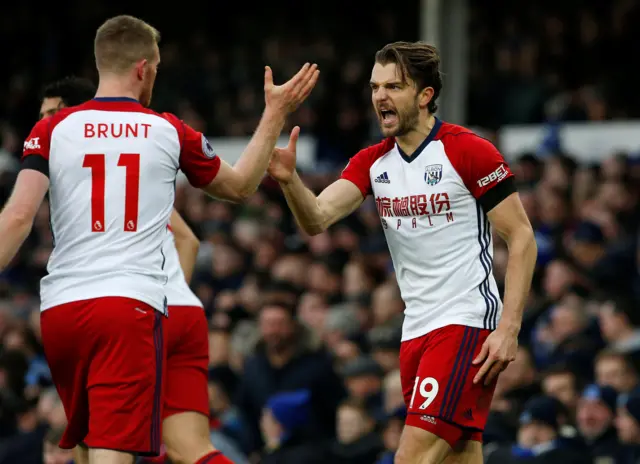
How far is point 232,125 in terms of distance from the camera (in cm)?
1950

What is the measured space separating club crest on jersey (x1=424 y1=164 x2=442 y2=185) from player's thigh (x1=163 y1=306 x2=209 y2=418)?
55.4 inches

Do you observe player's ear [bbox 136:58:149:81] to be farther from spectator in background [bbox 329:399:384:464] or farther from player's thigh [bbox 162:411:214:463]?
spectator in background [bbox 329:399:384:464]

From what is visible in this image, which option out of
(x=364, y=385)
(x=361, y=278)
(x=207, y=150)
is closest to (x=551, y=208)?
(x=361, y=278)

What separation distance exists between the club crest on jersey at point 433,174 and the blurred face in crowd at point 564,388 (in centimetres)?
331

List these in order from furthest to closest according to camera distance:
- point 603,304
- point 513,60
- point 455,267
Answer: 1. point 513,60
2. point 603,304
3. point 455,267

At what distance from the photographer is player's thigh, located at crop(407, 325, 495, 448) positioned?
6.36m

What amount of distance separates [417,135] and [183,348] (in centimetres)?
159

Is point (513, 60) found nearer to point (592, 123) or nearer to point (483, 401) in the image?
point (592, 123)

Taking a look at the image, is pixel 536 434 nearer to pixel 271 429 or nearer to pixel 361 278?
pixel 271 429

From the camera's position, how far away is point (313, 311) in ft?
41.2

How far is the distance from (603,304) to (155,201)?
5319 millimetres

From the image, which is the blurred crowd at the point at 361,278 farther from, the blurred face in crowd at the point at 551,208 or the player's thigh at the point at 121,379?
the player's thigh at the point at 121,379

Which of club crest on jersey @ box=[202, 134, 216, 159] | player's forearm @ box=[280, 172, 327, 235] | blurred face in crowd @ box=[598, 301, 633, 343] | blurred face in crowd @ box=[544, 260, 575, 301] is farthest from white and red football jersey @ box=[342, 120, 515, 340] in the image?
blurred face in crowd @ box=[544, 260, 575, 301]

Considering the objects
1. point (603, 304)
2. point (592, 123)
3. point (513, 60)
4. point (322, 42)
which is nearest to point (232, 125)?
point (322, 42)
